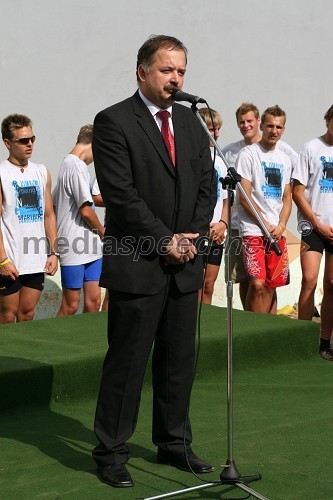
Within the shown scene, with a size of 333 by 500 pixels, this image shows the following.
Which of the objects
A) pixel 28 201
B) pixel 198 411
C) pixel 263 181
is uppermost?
pixel 263 181

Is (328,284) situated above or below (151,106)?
below

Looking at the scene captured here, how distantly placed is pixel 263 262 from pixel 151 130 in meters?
3.61

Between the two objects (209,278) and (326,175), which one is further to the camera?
(209,278)

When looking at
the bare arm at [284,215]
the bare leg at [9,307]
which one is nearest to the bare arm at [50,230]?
the bare leg at [9,307]

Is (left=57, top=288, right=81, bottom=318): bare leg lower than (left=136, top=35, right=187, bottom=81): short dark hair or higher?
lower

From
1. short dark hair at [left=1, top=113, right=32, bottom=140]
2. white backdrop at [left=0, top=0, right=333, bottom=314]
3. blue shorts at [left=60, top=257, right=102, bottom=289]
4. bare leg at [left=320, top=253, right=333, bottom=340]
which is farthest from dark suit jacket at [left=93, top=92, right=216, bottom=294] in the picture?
white backdrop at [left=0, top=0, right=333, bottom=314]

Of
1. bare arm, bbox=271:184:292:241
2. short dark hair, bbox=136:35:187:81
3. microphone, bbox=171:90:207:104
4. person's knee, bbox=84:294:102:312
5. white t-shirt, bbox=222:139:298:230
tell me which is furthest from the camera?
white t-shirt, bbox=222:139:298:230

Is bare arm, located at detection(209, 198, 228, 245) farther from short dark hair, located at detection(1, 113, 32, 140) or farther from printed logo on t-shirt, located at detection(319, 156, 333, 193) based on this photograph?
short dark hair, located at detection(1, 113, 32, 140)

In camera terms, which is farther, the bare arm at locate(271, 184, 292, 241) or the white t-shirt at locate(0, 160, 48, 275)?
the bare arm at locate(271, 184, 292, 241)

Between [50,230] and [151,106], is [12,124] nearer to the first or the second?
[50,230]

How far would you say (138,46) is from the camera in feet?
30.9

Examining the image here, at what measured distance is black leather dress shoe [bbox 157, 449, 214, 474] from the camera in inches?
185

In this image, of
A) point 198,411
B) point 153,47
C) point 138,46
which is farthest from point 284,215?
point 153,47

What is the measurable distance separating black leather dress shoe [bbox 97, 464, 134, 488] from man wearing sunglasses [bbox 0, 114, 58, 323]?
2.88 meters
